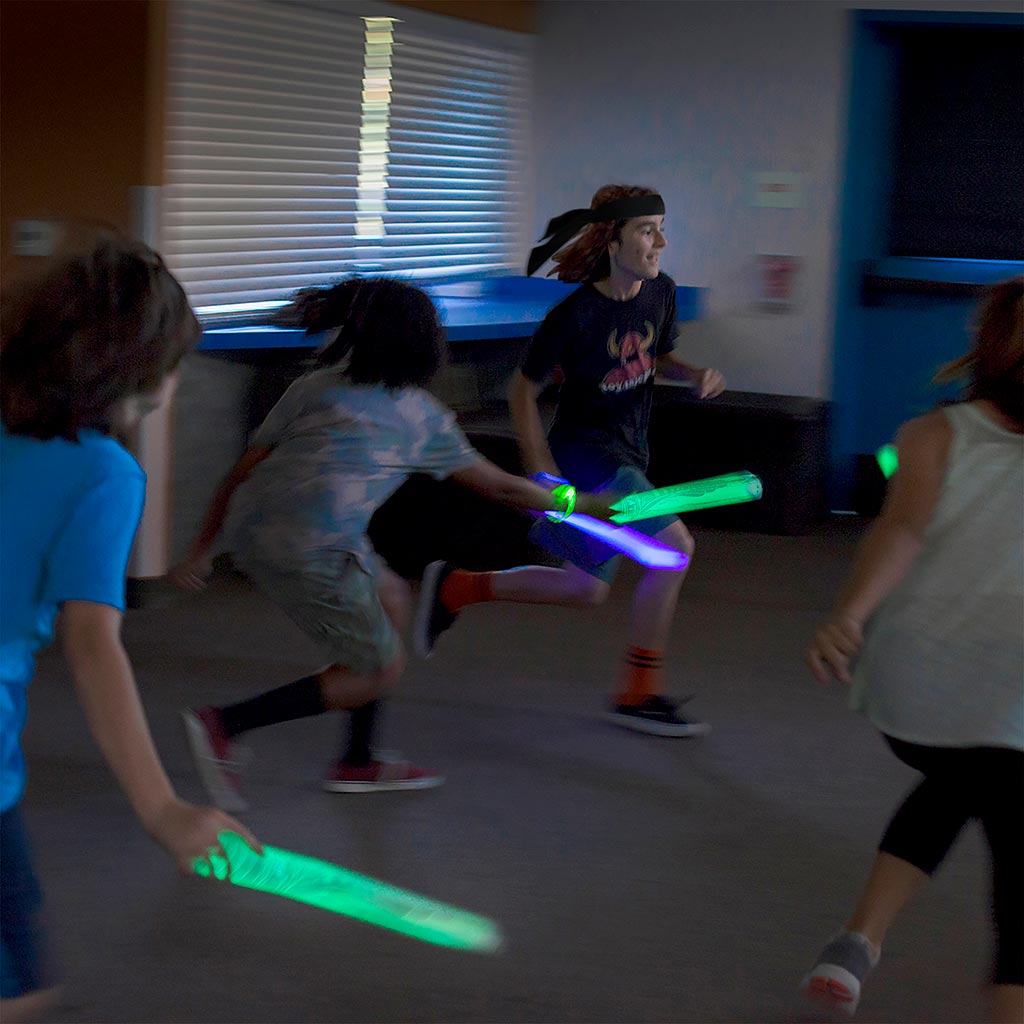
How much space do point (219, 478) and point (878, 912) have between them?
12.7 ft

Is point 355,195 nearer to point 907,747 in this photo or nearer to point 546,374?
point 546,374

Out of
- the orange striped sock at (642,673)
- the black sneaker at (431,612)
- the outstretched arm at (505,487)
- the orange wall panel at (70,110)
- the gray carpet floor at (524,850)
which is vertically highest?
the orange wall panel at (70,110)

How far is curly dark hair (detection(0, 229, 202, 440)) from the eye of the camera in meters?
Answer: 1.81

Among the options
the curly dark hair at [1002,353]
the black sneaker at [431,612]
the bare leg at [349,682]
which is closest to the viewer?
the curly dark hair at [1002,353]

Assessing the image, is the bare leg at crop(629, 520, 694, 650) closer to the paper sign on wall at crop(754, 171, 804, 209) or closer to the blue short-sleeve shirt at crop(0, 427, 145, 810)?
the blue short-sleeve shirt at crop(0, 427, 145, 810)

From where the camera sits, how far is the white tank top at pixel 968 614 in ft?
7.89

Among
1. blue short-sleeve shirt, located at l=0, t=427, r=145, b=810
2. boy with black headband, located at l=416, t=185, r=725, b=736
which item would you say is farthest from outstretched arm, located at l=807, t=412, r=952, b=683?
boy with black headband, located at l=416, t=185, r=725, b=736

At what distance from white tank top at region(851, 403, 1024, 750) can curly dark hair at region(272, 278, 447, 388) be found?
4.66ft

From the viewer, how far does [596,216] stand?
4465 millimetres

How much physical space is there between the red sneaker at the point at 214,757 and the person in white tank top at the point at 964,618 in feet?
5.84

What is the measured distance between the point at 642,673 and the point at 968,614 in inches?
82.5

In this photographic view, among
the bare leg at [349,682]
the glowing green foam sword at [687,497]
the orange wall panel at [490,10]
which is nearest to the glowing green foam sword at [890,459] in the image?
the glowing green foam sword at [687,497]

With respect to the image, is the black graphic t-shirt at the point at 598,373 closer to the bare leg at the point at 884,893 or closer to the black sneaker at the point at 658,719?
the black sneaker at the point at 658,719

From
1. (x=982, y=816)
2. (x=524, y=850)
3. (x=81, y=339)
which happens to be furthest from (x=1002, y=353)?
(x=524, y=850)
